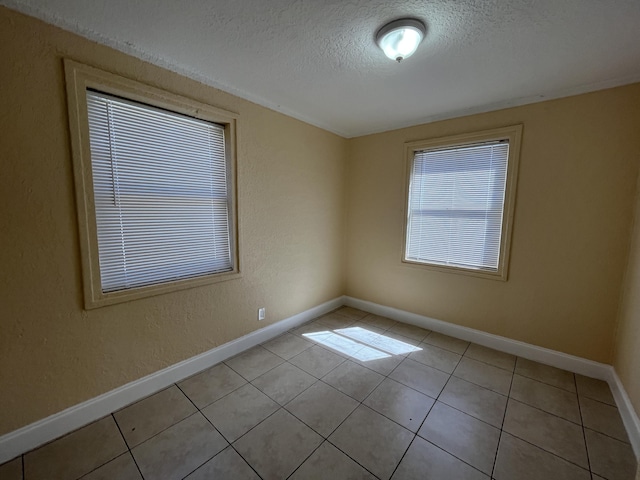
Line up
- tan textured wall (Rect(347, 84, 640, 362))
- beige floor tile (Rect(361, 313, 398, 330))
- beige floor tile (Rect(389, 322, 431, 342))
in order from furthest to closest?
1. beige floor tile (Rect(361, 313, 398, 330))
2. beige floor tile (Rect(389, 322, 431, 342))
3. tan textured wall (Rect(347, 84, 640, 362))

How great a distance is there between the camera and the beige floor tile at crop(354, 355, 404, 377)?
7.36 ft

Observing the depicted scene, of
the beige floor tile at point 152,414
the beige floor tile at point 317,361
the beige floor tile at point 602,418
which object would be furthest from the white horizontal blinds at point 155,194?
the beige floor tile at point 602,418

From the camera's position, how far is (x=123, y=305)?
5.83 ft

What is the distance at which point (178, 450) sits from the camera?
1.47m

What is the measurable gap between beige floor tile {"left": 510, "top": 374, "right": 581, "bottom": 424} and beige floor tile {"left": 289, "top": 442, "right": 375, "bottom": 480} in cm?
142

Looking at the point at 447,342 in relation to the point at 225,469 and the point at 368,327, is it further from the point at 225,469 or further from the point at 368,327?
the point at 225,469

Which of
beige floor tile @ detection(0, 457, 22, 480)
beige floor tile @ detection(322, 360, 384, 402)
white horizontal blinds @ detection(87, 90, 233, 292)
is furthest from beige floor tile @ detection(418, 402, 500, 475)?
beige floor tile @ detection(0, 457, 22, 480)

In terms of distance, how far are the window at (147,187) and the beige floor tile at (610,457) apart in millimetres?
2755

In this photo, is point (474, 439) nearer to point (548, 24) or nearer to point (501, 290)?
point (501, 290)

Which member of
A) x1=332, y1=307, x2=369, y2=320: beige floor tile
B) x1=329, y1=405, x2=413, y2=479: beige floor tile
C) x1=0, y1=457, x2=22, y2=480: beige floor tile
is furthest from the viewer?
x1=332, y1=307, x2=369, y2=320: beige floor tile

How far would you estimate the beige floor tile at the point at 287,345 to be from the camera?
8.20 ft

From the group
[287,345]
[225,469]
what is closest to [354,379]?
[287,345]

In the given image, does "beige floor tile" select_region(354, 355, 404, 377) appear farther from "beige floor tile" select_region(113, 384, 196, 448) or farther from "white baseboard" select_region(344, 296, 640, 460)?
"beige floor tile" select_region(113, 384, 196, 448)

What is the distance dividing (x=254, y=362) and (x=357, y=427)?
112 cm
